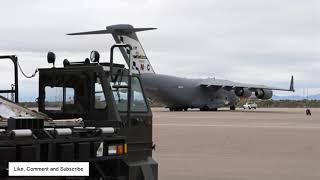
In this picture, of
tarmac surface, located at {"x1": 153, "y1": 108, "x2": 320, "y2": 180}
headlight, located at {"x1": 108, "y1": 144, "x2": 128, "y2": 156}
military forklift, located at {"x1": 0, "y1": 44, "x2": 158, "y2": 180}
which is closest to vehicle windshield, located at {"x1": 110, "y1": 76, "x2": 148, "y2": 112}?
military forklift, located at {"x1": 0, "y1": 44, "x2": 158, "y2": 180}

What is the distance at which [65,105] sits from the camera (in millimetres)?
8117

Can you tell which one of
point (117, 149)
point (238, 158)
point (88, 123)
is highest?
point (88, 123)

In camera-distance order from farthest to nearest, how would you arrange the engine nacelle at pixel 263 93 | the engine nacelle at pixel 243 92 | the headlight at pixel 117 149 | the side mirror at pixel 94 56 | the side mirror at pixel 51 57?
the engine nacelle at pixel 263 93 < the engine nacelle at pixel 243 92 < the side mirror at pixel 51 57 < the side mirror at pixel 94 56 < the headlight at pixel 117 149

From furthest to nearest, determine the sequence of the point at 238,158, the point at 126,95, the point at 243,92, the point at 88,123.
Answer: the point at 243,92
the point at 238,158
the point at 126,95
the point at 88,123

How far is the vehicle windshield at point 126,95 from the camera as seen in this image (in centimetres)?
748

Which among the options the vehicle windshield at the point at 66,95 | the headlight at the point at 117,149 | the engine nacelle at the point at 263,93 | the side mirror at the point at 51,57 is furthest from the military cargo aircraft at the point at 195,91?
the headlight at the point at 117,149

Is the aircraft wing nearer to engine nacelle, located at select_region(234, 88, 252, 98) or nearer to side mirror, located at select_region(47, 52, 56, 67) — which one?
engine nacelle, located at select_region(234, 88, 252, 98)

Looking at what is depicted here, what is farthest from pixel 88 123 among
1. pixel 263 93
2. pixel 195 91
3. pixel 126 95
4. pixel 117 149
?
pixel 263 93

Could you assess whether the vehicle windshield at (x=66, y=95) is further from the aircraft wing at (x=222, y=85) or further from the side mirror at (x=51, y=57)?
the aircraft wing at (x=222, y=85)

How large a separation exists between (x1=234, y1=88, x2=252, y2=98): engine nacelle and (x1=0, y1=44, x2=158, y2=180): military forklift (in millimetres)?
68244

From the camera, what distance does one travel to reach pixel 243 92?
248ft

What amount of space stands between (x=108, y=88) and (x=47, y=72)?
4.19ft

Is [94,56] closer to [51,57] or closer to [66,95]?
[51,57]

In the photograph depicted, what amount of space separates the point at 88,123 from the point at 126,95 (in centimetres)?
64
